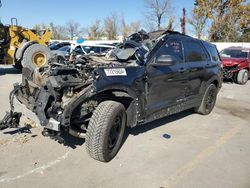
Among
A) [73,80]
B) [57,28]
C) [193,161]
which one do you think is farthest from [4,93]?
[57,28]

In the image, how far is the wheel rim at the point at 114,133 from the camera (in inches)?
165

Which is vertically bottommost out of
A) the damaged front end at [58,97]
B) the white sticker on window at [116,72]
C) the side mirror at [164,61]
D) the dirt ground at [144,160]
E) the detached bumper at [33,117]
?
the dirt ground at [144,160]

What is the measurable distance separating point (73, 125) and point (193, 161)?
194 cm

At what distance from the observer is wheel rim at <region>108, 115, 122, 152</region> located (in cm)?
418

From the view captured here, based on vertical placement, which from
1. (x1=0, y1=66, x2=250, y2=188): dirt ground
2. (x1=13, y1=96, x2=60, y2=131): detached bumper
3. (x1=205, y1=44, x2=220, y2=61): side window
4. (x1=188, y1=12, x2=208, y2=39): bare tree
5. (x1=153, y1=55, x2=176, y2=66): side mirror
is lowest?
(x1=0, y1=66, x2=250, y2=188): dirt ground

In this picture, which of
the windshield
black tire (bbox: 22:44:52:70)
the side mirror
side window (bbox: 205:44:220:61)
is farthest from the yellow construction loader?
the windshield

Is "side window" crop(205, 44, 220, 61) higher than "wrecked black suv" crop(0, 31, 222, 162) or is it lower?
higher

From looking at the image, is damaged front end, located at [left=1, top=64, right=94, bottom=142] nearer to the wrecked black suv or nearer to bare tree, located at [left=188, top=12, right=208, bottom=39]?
the wrecked black suv

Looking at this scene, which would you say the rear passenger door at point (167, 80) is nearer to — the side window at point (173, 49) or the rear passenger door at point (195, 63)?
the side window at point (173, 49)

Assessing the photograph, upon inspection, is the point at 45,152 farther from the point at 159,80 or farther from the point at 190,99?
the point at 190,99

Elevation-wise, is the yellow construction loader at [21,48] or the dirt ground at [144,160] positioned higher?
the yellow construction loader at [21,48]

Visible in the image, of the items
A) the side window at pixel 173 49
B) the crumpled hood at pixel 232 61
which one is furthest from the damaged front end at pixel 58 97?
the crumpled hood at pixel 232 61

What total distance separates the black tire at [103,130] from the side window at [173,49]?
1.41m

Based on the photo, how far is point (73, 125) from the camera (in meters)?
4.21
